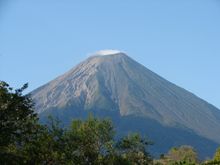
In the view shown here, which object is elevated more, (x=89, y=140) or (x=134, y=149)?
(x=89, y=140)

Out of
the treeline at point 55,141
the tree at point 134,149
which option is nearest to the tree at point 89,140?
the treeline at point 55,141

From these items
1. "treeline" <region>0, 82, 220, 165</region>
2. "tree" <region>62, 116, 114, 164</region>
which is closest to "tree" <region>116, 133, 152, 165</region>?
"treeline" <region>0, 82, 220, 165</region>

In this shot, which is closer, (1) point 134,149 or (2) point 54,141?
(2) point 54,141

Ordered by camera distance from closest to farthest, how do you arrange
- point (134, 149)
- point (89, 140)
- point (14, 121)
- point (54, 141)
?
1. point (14, 121)
2. point (54, 141)
3. point (89, 140)
4. point (134, 149)

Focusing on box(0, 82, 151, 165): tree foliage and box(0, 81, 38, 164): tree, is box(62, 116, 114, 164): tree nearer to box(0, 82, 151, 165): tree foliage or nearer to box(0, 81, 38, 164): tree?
box(0, 82, 151, 165): tree foliage

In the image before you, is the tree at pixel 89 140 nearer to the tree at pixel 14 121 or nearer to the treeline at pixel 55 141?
the treeline at pixel 55 141

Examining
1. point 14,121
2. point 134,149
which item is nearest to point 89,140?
point 134,149

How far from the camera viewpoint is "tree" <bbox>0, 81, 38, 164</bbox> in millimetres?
33062

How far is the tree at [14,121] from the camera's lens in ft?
108

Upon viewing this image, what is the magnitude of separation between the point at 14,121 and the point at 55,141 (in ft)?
26.8

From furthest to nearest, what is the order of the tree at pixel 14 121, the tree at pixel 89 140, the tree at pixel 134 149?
1. the tree at pixel 134 149
2. the tree at pixel 89 140
3. the tree at pixel 14 121

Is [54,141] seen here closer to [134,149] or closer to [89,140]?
[89,140]

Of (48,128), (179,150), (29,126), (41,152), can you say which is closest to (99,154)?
(48,128)

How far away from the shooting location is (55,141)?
4156 centimetres
